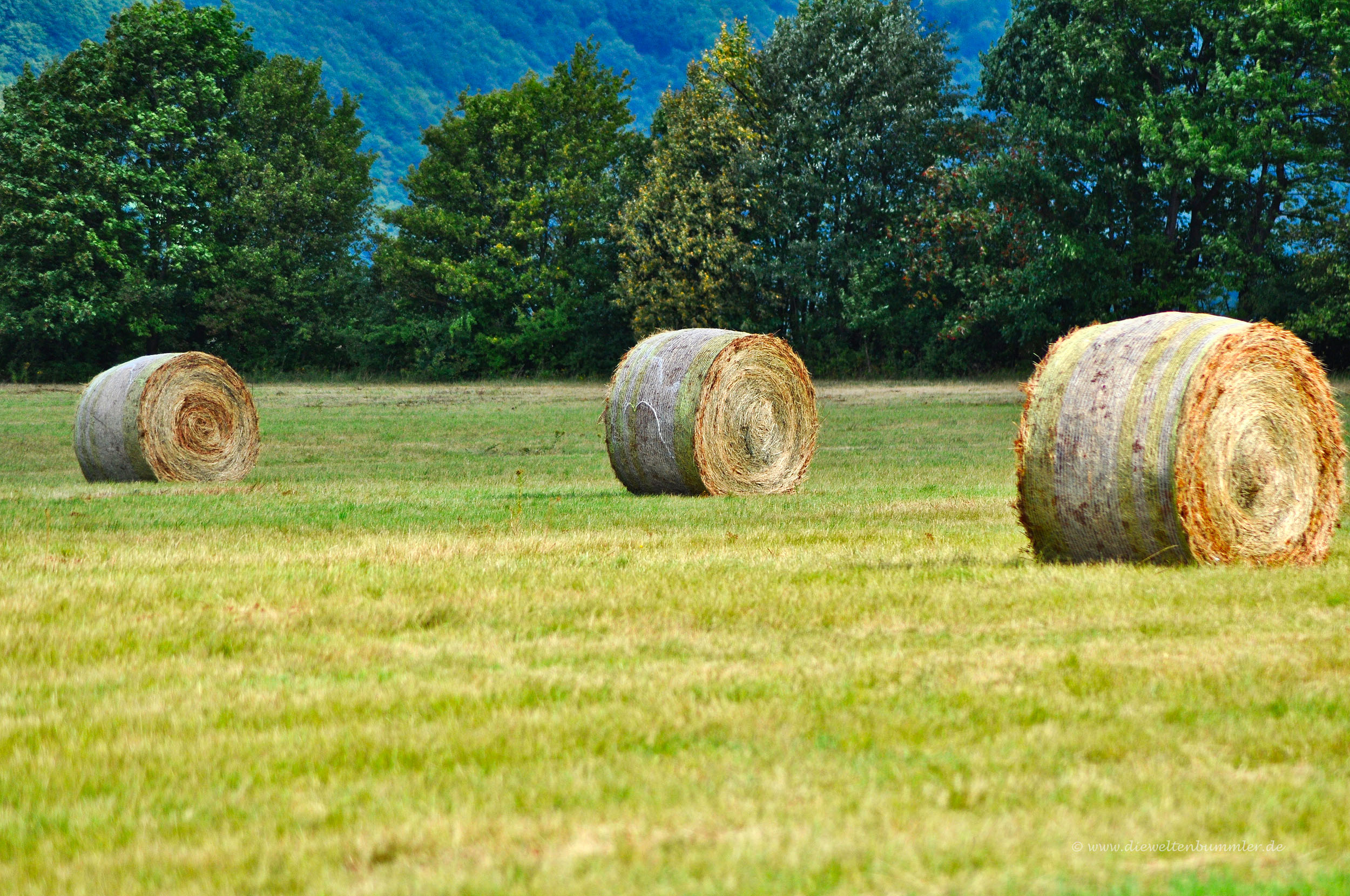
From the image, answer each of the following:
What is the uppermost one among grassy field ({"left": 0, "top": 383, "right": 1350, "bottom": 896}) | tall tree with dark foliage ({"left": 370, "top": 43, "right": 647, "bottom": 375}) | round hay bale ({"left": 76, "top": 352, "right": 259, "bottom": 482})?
tall tree with dark foliage ({"left": 370, "top": 43, "right": 647, "bottom": 375})

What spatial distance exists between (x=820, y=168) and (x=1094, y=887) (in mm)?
43053

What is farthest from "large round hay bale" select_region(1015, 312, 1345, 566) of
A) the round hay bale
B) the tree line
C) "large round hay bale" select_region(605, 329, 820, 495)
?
the tree line

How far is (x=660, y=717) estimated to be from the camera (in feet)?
15.9

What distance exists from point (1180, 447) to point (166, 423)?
1357 centimetres

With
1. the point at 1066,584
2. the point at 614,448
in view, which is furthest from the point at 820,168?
the point at 1066,584

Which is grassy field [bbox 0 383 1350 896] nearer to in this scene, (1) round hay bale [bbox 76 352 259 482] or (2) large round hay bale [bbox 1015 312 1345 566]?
(2) large round hay bale [bbox 1015 312 1345 566]

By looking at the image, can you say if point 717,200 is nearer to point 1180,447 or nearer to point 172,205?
point 172,205

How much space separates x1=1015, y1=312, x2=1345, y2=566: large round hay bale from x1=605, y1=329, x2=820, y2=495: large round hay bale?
5.81 meters

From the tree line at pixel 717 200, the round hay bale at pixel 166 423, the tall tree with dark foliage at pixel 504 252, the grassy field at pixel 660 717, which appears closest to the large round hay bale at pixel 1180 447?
the grassy field at pixel 660 717

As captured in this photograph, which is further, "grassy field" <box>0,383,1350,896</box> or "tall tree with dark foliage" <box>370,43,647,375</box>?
"tall tree with dark foliage" <box>370,43,647,375</box>

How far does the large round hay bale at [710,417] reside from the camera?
14.4m

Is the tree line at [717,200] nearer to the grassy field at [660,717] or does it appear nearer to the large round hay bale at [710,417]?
the large round hay bale at [710,417]

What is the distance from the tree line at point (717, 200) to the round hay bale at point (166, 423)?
82.7ft

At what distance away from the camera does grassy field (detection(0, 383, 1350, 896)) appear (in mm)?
3551
